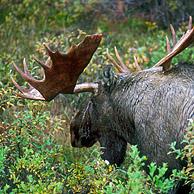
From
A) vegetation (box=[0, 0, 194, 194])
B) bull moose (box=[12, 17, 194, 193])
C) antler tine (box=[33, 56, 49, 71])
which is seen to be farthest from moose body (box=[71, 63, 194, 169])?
antler tine (box=[33, 56, 49, 71])

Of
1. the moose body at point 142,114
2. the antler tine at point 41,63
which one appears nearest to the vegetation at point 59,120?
the moose body at point 142,114

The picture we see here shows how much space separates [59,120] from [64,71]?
4.06 feet

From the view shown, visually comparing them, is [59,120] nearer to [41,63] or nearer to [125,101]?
[125,101]

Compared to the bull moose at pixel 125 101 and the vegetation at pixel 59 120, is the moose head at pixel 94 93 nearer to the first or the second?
the bull moose at pixel 125 101

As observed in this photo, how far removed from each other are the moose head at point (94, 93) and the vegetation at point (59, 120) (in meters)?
0.16

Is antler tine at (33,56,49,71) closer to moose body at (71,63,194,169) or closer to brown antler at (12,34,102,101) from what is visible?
brown antler at (12,34,102,101)

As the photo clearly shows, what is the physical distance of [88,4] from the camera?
530 inches

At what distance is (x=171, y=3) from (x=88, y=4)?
1.62 metres

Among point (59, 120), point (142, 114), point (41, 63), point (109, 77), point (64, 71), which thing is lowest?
point (59, 120)

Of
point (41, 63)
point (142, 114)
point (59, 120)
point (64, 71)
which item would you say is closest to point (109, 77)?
point (64, 71)

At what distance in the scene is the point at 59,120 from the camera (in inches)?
265

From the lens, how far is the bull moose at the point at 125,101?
203 inches

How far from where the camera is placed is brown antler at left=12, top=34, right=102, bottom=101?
17.4 ft

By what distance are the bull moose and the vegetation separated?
0.16 metres
